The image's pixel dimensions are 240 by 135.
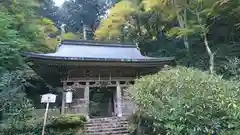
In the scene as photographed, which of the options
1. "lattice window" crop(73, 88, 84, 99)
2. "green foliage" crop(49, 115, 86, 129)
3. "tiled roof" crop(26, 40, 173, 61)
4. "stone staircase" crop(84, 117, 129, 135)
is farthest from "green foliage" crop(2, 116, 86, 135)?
"tiled roof" crop(26, 40, 173, 61)

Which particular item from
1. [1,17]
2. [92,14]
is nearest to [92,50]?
[1,17]

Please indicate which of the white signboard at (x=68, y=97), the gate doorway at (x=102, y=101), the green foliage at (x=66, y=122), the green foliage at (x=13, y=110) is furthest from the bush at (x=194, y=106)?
the gate doorway at (x=102, y=101)

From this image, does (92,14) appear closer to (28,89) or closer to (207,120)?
(28,89)

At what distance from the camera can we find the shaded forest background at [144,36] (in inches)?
394

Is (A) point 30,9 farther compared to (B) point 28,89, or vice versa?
(A) point 30,9

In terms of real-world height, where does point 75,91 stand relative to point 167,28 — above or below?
below

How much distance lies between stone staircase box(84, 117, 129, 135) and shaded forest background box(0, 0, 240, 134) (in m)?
2.26

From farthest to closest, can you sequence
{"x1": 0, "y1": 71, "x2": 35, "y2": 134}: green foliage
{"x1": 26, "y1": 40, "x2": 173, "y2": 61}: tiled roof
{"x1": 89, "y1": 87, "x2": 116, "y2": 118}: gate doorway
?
{"x1": 89, "y1": 87, "x2": 116, "y2": 118}: gate doorway
{"x1": 26, "y1": 40, "x2": 173, "y2": 61}: tiled roof
{"x1": 0, "y1": 71, "x2": 35, "y2": 134}: green foliage

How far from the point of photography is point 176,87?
6848 millimetres

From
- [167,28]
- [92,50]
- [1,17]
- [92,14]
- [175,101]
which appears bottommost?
[175,101]

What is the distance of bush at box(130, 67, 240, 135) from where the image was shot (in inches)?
247

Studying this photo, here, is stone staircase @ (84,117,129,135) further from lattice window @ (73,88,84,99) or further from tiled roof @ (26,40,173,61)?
tiled roof @ (26,40,173,61)

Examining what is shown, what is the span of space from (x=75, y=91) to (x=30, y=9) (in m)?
7.46

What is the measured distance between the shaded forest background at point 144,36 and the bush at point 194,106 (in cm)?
477
